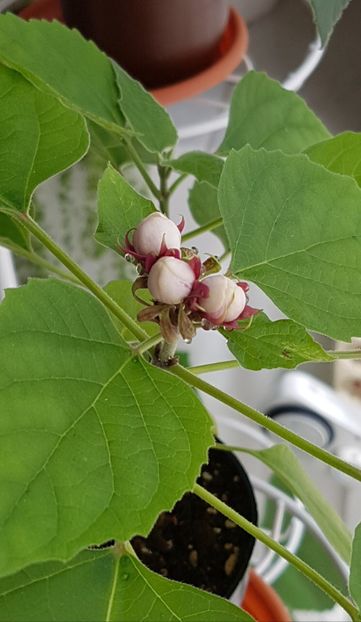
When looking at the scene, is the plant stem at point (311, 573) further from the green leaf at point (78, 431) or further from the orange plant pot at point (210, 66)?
the orange plant pot at point (210, 66)

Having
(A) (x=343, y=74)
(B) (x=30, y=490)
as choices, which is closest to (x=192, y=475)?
(B) (x=30, y=490)

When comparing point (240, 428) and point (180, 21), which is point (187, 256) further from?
point (240, 428)

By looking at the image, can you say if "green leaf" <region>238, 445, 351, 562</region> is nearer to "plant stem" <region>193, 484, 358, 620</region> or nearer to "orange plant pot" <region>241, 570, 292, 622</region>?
"plant stem" <region>193, 484, 358, 620</region>

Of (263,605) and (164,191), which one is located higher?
(164,191)

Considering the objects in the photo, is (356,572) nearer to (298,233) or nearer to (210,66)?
(298,233)

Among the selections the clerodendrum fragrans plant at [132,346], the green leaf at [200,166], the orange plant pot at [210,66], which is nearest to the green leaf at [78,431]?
the clerodendrum fragrans plant at [132,346]

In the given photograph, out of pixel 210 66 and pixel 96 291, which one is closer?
pixel 96 291

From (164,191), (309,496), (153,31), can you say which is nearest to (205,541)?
(309,496)
